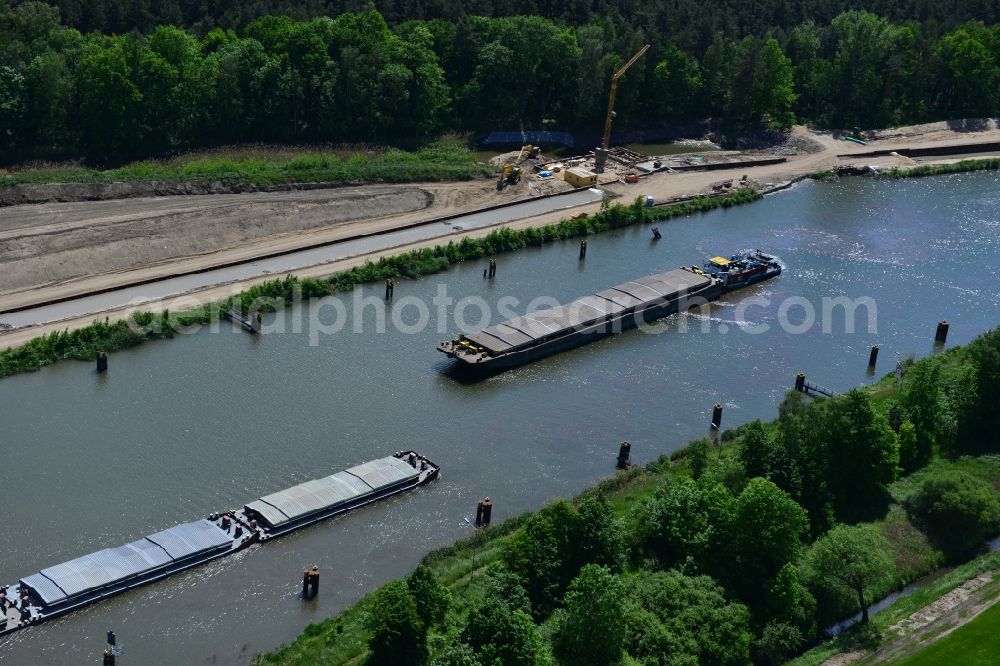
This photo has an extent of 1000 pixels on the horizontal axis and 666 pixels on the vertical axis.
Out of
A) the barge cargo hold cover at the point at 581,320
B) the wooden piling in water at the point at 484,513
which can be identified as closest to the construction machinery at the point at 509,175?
the barge cargo hold cover at the point at 581,320

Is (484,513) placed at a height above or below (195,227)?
below

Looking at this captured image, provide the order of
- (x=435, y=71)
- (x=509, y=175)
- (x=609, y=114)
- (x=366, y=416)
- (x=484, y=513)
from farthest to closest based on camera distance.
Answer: (x=609, y=114) → (x=435, y=71) → (x=509, y=175) → (x=366, y=416) → (x=484, y=513)

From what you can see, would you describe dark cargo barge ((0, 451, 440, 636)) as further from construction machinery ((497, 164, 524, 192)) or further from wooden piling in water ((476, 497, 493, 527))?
construction machinery ((497, 164, 524, 192))

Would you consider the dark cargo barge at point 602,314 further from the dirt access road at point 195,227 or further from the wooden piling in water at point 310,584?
the wooden piling in water at point 310,584

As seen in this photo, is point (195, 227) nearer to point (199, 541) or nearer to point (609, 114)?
point (199, 541)

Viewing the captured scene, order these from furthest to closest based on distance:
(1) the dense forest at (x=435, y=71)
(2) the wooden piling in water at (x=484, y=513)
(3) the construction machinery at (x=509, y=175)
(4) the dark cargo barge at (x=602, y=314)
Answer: (3) the construction machinery at (x=509, y=175)
(1) the dense forest at (x=435, y=71)
(4) the dark cargo barge at (x=602, y=314)
(2) the wooden piling in water at (x=484, y=513)

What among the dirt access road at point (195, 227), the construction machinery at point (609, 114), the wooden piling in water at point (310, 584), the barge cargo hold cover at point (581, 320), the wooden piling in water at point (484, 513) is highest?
the construction machinery at point (609, 114)

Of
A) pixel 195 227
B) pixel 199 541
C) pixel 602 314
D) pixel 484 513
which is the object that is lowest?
pixel 199 541

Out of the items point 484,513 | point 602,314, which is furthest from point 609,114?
point 484,513
